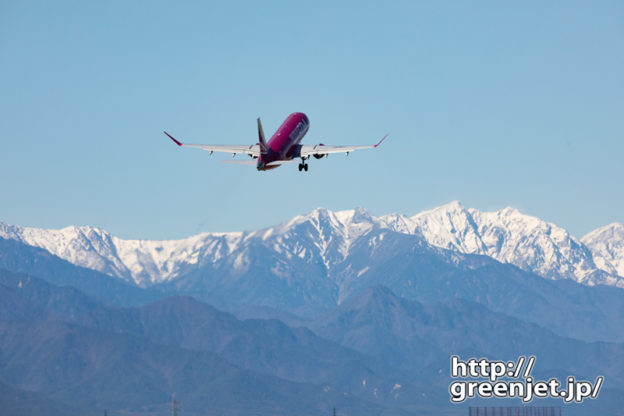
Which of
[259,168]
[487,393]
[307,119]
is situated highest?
[307,119]

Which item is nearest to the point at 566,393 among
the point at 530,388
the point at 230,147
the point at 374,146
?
the point at 530,388

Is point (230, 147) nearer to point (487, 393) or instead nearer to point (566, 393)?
point (487, 393)

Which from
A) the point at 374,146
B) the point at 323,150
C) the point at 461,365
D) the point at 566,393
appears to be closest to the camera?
the point at 374,146

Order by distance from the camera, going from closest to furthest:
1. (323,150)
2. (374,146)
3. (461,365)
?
(374,146) → (323,150) → (461,365)

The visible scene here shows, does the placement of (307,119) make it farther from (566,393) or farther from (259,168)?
(566,393)

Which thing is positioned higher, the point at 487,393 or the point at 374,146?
the point at 374,146

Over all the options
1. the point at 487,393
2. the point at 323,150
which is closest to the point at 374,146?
the point at 323,150

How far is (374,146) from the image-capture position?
150125 millimetres

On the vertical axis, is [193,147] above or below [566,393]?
above

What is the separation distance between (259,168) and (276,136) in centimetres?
1025

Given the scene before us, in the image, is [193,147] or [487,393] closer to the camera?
A: [193,147]

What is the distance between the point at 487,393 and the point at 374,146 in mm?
42883

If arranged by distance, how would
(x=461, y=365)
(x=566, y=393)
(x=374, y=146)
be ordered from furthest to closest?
(x=461, y=365) < (x=566, y=393) < (x=374, y=146)

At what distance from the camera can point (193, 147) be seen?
15612cm
